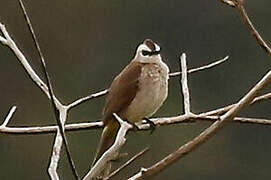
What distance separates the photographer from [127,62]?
995 centimetres

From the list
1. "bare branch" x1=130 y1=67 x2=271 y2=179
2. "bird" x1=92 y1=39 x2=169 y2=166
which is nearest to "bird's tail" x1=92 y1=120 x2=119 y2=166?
"bird" x1=92 y1=39 x2=169 y2=166

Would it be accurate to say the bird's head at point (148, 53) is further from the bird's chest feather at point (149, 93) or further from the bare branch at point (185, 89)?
the bare branch at point (185, 89)

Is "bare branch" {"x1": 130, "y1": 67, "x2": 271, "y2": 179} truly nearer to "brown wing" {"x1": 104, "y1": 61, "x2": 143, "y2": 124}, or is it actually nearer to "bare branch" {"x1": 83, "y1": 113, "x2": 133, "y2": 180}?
"bare branch" {"x1": 83, "y1": 113, "x2": 133, "y2": 180}

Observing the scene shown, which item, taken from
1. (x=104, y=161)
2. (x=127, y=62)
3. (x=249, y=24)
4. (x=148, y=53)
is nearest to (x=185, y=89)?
(x=249, y=24)

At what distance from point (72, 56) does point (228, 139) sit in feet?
5.74

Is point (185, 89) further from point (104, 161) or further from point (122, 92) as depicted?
point (122, 92)

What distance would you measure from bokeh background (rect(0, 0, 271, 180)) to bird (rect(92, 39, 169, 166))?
7045 mm

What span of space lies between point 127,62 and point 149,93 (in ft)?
24.5

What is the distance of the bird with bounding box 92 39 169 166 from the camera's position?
8.01 feet

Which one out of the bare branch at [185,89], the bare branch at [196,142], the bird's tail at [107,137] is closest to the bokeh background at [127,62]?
the bird's tail at [107,137]

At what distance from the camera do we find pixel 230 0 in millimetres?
1352

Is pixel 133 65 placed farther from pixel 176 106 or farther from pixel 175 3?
pixel 175 3

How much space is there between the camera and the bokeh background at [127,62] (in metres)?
10.0

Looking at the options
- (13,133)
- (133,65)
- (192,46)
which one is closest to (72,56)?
(192,46)
